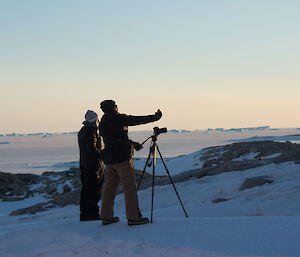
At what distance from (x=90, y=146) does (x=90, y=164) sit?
1.11 ft

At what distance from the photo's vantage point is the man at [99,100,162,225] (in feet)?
19.0

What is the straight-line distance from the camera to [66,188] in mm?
19141

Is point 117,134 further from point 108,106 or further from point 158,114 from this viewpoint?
point 158,114

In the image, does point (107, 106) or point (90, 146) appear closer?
point (107, 106)

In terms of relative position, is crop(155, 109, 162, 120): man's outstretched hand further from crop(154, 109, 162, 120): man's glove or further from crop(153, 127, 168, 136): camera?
crop(153, 127, 168, 136): camera

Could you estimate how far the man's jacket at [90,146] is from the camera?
695 centimetres

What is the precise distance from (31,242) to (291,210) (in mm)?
5265

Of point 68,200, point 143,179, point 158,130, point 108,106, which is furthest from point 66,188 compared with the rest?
point 158,130

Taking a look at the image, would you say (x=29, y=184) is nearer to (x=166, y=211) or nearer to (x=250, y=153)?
(x=250, y=153)

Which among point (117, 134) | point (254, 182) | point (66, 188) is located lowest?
point (66, 188)

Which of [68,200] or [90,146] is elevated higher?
[90,146]

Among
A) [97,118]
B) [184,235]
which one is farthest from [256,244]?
[97,118]

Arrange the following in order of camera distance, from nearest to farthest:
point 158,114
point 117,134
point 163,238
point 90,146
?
point 163,238 → point 158,114 → point 117,134 → point 90,146

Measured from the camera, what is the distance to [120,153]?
5805mm
